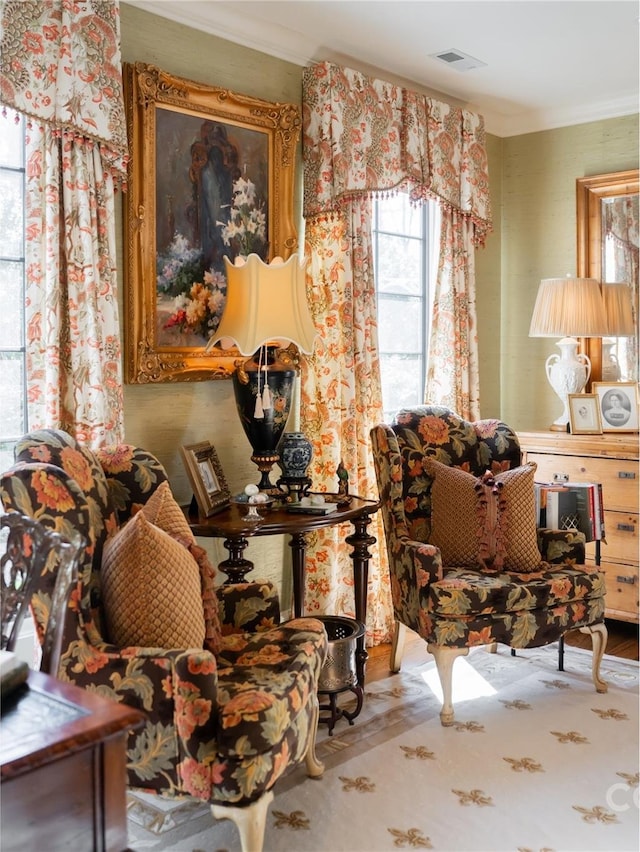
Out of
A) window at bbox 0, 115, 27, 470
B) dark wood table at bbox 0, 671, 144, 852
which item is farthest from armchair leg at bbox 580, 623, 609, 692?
dark wood table at bbox 0, 671, 144, 852

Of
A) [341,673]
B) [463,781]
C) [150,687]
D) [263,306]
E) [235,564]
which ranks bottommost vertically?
[463,781]

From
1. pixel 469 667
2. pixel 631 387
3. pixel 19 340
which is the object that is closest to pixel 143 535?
pixel 19 340

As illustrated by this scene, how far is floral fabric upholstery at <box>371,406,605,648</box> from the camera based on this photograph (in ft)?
10.8

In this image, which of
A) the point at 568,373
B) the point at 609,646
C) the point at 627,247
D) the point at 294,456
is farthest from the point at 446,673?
the point at 627,247

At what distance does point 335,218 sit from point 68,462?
204 centimetres

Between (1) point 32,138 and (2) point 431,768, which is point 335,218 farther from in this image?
(2) point 431,768

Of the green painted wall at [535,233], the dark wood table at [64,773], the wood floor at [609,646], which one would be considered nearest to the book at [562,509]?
the wood floor at [609,646]

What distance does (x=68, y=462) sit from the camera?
8.25 feet

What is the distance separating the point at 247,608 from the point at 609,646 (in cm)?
213

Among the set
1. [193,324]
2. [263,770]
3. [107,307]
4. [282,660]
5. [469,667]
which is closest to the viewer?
[263,770]

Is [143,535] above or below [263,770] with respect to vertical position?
above

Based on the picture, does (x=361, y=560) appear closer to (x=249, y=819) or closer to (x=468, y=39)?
(x=249, y=819)

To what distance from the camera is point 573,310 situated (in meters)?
4.52

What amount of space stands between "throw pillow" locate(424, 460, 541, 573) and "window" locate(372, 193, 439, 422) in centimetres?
113
